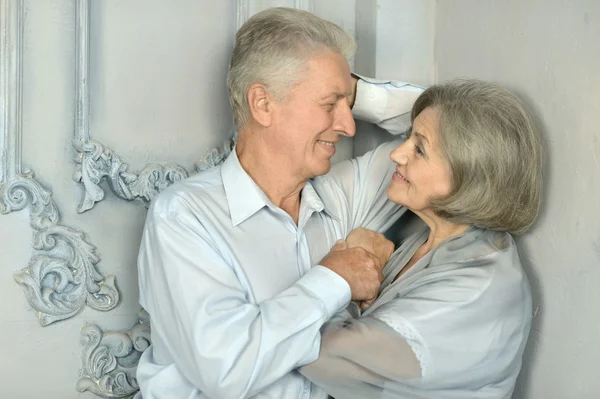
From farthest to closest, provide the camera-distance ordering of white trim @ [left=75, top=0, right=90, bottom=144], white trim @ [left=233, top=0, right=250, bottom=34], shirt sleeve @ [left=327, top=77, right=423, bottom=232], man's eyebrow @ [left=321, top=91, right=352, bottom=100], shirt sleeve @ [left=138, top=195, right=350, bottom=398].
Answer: white trim @ [left=233, top=0, right=250, bottom=34] < shirt sleeve @ [left=327, top=77, right=423, bottom=232] < white trim @ [left=75, top=0, right=90, bottom=144] < man's eyebrow @ [left=321, top=91, right=352, bottom=100] < shirt sleeve @ [left=138, top=195, right=350, bottom=398]

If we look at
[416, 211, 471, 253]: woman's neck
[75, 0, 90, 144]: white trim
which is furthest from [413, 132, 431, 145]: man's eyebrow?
[75, 0, 90, 144]: white trim

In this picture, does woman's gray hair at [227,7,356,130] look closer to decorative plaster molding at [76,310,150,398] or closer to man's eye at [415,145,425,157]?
man's eye at [415,145,425,157]

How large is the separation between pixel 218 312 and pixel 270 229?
359 mm

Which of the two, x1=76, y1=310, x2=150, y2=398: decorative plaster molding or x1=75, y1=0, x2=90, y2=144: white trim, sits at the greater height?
x1=75, y1=0, x2=90, y2=144: white trim

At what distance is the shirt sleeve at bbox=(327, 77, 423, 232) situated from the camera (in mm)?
2324

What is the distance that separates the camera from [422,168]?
2006 millimetres

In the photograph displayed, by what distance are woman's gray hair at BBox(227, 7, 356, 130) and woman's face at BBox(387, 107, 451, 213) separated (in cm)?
32

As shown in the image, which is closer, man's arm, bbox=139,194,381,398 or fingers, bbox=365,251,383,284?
man's arm, bbox=139,194,381,398

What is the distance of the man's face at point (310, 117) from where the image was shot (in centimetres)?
208

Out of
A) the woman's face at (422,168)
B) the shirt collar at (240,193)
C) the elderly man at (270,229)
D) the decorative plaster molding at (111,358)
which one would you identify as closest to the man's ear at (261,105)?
the elderly man at (270,229)

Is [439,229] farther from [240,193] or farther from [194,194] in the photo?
[194,194]

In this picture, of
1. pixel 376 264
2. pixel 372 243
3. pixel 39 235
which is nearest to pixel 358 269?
pixel 376 264

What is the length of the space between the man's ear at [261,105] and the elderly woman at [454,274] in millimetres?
357

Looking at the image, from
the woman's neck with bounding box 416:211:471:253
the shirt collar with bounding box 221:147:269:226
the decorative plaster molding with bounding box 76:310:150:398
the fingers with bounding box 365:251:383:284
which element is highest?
the shirt collar with bounding box 221:147:269:226
